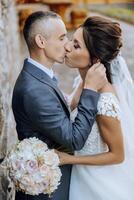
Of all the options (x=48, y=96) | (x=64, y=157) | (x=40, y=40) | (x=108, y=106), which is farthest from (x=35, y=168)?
(x=40, y=40)

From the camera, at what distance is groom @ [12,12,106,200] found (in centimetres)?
239

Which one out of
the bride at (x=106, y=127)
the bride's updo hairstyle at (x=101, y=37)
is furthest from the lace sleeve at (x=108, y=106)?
the bride's updo hairstyle at (x=101, y=37)

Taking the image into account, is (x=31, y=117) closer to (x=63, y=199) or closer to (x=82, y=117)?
(x=82, y=117)

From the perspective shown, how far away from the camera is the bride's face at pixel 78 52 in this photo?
2.61 m

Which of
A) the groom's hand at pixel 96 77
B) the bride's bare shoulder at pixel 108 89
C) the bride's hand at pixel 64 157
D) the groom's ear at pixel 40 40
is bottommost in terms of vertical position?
the bride's hand at pixel 64 157

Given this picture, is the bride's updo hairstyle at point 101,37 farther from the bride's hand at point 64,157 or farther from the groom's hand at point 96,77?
the bride's hand at point 64,157

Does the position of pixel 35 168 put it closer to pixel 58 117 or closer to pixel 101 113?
pixel 58 117

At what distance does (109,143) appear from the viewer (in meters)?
2.60

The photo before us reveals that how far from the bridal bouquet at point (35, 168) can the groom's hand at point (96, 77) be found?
0.34 metres

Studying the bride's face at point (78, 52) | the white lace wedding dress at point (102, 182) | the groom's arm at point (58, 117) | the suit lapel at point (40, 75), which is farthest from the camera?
the white lace wedding dress at point (102, 182)

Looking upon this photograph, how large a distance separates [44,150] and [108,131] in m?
0.33

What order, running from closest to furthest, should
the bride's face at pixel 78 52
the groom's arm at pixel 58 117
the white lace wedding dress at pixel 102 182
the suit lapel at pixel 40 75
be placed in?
the groom's arm at pixel 58 117
the suit lapel at pixel 40 75
the bride's face at pixel 78 52
the white lace wedding dress at pixel 102 182

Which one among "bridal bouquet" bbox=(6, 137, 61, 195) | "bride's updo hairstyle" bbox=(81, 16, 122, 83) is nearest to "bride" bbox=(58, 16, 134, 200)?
"bride's updo hairstyle" bbox=(81, 16, 122, 83)

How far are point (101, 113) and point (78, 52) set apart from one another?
1.03ft
